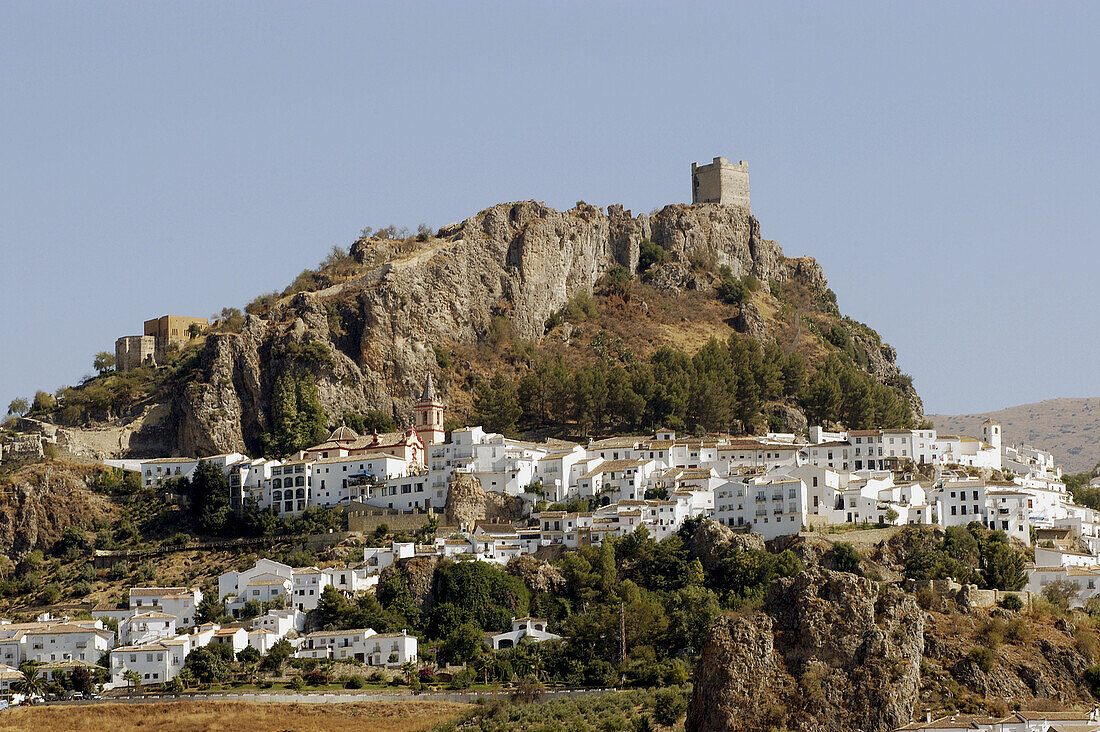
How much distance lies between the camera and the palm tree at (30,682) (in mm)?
86875

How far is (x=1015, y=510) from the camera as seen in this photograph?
318 feet

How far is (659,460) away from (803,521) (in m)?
13.3

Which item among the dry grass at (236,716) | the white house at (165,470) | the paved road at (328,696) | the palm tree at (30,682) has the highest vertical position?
the white house at (165,470)

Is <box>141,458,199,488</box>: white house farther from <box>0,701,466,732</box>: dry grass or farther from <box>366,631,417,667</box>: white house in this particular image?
<box>0,701,466,732</box>: dry grass

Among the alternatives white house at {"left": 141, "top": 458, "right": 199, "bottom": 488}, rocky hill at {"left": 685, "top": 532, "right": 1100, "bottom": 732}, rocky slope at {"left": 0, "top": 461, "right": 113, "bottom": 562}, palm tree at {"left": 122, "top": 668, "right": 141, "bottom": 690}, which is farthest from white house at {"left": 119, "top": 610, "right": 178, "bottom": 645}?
rocky hill at {"left": 685, "top": 532, "right": 1100, "bottom": 732}

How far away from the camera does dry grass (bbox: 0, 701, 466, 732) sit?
79125 mm

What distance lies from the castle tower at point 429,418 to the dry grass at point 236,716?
1332 inches

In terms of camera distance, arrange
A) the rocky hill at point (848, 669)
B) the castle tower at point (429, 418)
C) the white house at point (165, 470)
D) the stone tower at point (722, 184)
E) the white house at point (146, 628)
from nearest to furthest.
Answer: the rocky hill at point (848, 669) → the white house at point (146, 628) → the white house at point (165, 470) → the castle tower at point (429, 418) → the stone tower at point (722, 184)

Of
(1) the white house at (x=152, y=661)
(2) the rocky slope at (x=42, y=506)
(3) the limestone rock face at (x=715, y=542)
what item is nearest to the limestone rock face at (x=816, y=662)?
(3) the limestone rock face at (x=715, y=542)

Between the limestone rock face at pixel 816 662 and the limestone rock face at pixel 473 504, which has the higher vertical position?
the limestone rock face at pixel 473 504

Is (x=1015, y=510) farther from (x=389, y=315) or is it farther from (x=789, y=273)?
(x=789, y=273)

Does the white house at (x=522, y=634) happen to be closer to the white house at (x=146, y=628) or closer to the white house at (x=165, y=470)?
the white house at (x=146, y=628)

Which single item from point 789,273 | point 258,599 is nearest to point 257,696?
point 258,599

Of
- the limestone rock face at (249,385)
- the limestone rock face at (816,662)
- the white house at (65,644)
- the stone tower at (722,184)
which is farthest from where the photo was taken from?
the stone tower at (722,184)
